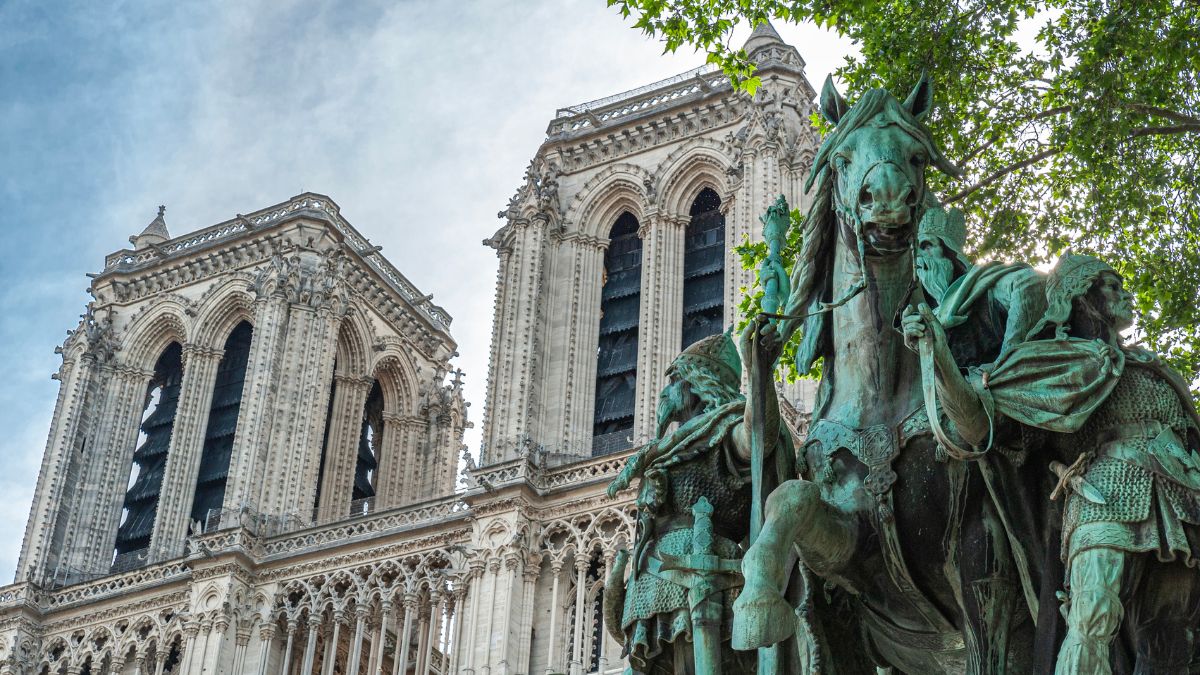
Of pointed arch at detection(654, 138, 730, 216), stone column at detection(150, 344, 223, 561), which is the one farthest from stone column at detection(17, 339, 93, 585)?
pointed arch at detection(654, 138, 730, 216)

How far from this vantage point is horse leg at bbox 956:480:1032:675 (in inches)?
187

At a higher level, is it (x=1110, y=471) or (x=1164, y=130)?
(x=1164, y=130)

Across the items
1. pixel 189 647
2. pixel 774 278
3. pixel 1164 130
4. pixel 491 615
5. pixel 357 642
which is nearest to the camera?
pixel 774 278

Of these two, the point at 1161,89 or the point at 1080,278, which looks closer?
the point at 1080,278

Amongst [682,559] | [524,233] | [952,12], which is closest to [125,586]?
[524,233]

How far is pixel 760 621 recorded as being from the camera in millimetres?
4535

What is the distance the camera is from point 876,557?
4996mm

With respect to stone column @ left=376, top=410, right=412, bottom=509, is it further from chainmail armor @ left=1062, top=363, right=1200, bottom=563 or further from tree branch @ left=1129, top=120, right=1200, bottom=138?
chainmail armor @ left=1062, top=363, right=1200, bottom=563

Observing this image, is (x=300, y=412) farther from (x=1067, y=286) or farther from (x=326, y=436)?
(x=1067, y=286)

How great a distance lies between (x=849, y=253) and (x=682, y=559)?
3.60ft

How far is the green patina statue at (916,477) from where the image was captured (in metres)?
4.49

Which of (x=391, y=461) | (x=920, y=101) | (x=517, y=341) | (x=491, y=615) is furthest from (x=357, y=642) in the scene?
(x=920, y=101)

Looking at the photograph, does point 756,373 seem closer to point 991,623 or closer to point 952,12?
point 991,623

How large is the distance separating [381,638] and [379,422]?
12029 mm
